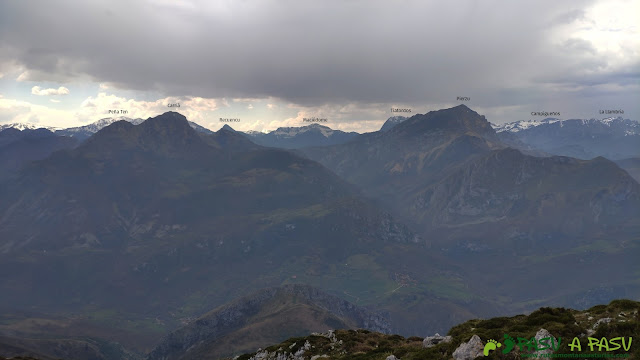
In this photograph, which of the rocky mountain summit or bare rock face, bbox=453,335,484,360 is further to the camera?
bare rock face, bbox=453,335,484,360

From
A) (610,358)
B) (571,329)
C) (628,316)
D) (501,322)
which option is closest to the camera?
(610,358)

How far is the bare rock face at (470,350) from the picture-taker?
56.0m

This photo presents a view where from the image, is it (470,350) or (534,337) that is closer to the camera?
(534,337)

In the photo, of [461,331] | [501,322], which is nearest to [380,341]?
[461,331]

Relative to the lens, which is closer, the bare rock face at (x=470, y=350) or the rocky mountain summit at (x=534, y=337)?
the rocky mountain summit at (x=534, y=337)

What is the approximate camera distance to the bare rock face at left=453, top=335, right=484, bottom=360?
56.0m

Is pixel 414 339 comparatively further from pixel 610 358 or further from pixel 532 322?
pixel 610 358

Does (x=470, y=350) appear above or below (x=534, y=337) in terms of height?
below

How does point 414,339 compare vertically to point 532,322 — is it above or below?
below

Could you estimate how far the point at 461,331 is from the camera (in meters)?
75.6

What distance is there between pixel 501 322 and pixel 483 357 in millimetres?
20195

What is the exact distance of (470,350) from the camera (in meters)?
56.9

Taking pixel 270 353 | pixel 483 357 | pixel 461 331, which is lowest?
pixel 270 353

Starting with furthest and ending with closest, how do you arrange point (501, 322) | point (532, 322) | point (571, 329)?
point (501, 322), point (532, 322), point (571, 329)
